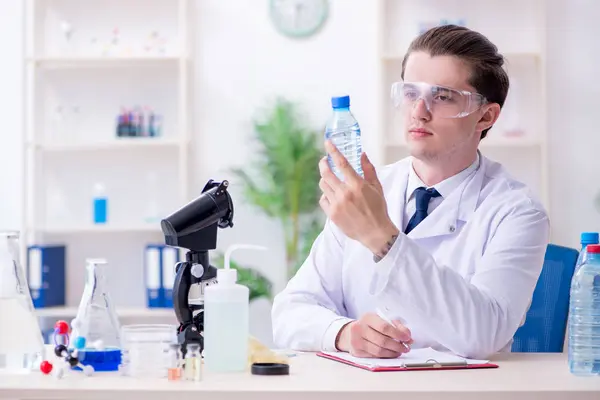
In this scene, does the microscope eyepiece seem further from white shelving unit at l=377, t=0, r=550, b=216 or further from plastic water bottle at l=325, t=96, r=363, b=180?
white shelving unit at l=377, t=0, r=550, b=216

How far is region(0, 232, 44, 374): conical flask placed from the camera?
5.09 ft

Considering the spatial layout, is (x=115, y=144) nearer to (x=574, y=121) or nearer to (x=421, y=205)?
(x=574, y=121)

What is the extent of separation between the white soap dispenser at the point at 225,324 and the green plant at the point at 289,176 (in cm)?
295

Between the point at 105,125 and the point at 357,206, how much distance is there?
340 centimetres

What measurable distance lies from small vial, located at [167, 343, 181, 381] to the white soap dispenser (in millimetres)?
59

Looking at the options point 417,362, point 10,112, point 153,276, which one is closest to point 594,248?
point 417,362

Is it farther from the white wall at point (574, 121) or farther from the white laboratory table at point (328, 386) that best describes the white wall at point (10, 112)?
the white laboratory table at point (328, 386)

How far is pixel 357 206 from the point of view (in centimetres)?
163

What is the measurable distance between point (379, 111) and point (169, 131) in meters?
1.15

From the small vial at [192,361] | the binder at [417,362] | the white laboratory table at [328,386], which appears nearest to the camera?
the white laboratory table at [328,386]

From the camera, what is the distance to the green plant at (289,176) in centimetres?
455

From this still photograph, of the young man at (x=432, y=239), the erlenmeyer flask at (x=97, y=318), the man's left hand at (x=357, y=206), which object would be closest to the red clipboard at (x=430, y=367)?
the young man at (x=432, y=239)

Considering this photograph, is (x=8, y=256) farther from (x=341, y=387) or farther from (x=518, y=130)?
(x=518, y=130)

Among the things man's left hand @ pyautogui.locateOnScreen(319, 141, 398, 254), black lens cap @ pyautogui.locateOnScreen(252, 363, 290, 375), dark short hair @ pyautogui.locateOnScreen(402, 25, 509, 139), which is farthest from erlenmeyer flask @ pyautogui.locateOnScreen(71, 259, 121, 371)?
dark short hair @ pyautogui.locateOnScreen(402, 25, 509, 139)
